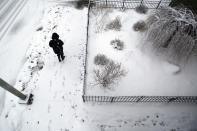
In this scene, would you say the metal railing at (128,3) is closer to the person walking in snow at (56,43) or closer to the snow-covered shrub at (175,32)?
the snow-covered shrub at (175,32)

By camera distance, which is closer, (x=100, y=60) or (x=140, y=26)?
(x=100, y=60)

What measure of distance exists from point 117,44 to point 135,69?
1908 mm

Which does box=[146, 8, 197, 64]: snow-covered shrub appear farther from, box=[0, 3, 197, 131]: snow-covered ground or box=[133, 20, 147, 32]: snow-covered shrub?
box=[0, 3, 197, 131]: snow-covered ground

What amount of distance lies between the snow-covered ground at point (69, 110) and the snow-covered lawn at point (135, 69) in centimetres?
64

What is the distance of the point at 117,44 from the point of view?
9148 millimetres

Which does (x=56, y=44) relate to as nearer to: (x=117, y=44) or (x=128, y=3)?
(x=117, y=44)

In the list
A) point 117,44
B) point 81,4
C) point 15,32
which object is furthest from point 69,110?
point 81,4

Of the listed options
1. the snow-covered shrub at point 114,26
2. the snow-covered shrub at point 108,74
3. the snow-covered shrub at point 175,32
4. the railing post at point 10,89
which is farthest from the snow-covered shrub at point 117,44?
the railing post at point 10,89

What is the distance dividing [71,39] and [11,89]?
4.55 m

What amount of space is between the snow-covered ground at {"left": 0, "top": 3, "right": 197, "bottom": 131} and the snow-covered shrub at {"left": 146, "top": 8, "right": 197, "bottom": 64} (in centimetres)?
267

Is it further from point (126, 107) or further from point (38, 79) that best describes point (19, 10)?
point (126, 107)

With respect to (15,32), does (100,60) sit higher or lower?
lower

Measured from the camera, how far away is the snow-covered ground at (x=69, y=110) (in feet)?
22.7

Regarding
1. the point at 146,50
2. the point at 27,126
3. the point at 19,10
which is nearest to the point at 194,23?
the point at 146,50
